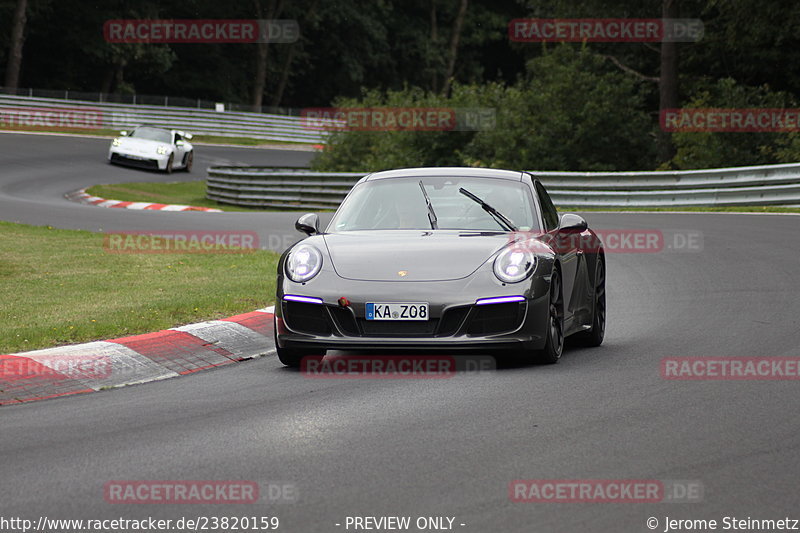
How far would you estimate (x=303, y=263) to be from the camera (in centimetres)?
825

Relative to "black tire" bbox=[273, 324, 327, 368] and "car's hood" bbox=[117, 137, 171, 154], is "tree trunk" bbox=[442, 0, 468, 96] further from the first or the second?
"black tire" bbox=[273, 324, 327, 368]

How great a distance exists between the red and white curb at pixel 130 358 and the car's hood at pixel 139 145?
29953 mm

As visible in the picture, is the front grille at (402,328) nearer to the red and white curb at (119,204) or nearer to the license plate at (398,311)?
the license plate at (398,311)

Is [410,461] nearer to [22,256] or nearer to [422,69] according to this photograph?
[22,256]

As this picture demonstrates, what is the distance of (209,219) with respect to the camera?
849 inches

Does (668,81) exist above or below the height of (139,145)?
above
